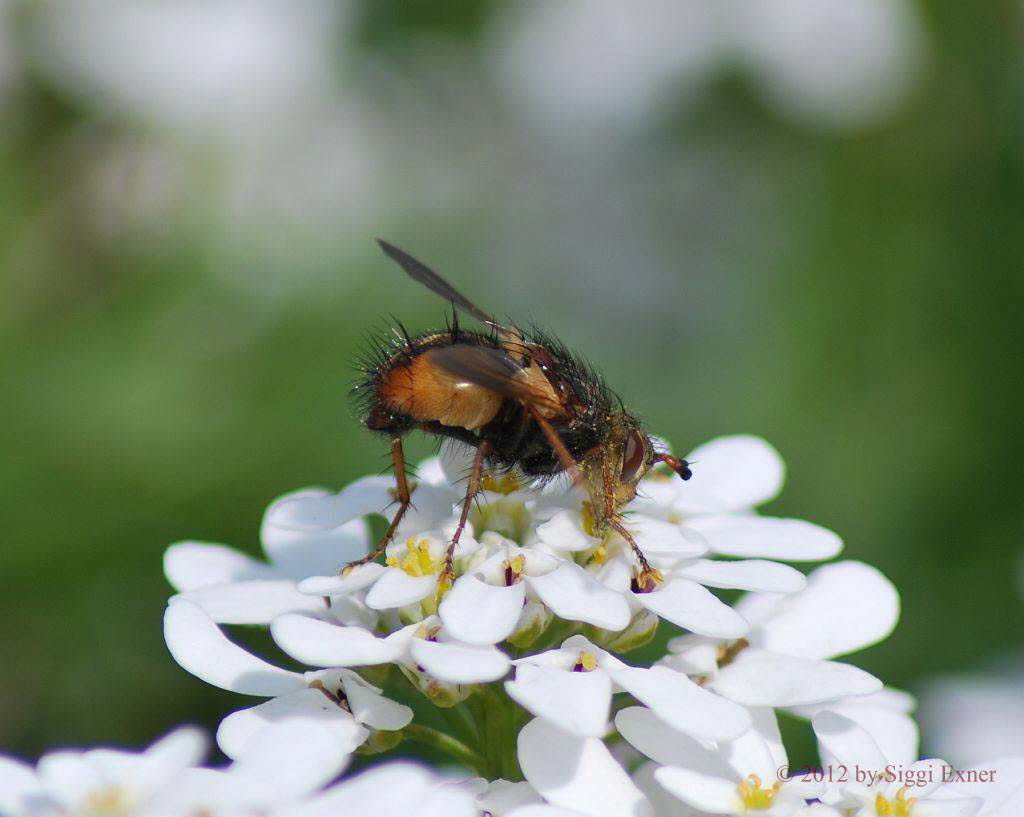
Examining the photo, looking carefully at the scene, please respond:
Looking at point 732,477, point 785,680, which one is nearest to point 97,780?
point 785,680

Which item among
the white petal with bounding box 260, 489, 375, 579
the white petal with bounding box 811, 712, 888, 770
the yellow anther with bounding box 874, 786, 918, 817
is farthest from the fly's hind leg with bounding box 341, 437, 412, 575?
the yellow anther with bounding box 874, 786, 918, 817

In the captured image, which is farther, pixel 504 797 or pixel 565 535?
pixel 565 535

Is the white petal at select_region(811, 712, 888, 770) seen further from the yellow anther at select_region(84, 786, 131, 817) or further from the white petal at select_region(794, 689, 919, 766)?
the yellow anther at select_region(84, 786, 131, 817)

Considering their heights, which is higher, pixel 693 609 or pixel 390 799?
pixel 693 609

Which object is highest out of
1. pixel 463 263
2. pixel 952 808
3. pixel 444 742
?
pixel 463 263

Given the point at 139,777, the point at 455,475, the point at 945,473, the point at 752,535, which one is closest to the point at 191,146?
the point at 945,473

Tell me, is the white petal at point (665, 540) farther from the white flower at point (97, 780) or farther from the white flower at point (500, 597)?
the white flower at point (97, 780)

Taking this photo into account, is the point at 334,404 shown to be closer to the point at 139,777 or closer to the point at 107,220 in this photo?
the point at 107,220

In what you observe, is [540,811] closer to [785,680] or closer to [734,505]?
[785,680]
